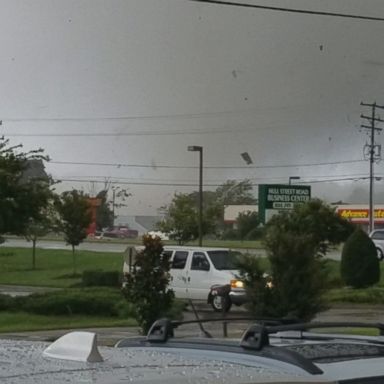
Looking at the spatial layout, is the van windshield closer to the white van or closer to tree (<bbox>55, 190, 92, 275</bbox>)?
the white van

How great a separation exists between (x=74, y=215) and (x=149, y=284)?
2954 cm

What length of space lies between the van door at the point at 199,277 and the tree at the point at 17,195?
4981 millimetres

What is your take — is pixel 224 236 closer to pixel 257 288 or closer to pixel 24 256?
pixel 24 256

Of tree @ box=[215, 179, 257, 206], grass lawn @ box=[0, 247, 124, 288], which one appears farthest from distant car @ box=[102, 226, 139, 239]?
grass lawn @ box=[0, 247, 124, 288]

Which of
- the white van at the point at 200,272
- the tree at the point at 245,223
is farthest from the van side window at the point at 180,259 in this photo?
the tree at the point at 245,223

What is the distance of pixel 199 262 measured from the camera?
31547 mm

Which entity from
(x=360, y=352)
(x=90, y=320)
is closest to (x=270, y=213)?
(x=90, y=320)

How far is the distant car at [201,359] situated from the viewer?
2.37m

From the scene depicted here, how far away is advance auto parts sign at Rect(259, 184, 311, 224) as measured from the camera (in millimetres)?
42094

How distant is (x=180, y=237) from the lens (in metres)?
55.7

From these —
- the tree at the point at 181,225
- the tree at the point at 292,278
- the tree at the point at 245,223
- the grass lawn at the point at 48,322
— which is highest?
the tree at the point at 245,223

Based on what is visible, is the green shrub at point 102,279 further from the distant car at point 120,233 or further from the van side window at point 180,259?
the distant car at point 120,233

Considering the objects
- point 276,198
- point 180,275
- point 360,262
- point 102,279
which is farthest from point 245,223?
point 180,275

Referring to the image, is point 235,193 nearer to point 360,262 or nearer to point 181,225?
point 181,225
